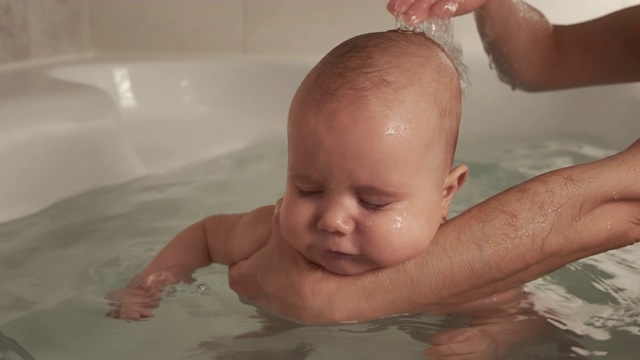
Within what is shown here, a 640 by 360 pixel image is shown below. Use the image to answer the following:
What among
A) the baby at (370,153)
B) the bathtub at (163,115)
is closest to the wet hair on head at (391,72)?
the baby at (370,153)

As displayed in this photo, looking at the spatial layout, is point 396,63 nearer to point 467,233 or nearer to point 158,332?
point 467,233

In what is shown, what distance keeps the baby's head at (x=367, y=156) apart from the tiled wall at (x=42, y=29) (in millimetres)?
1090

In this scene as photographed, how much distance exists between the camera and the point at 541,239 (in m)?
1.02

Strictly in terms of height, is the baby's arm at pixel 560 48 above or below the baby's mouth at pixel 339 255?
above

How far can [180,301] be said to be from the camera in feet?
3.70

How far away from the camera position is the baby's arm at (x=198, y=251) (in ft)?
3.70

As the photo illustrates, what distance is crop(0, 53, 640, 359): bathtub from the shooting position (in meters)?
1.07

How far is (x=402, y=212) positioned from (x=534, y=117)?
1126mm

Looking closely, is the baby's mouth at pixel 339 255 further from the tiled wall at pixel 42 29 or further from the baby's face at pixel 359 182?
the tiled wall at pixel 42 29

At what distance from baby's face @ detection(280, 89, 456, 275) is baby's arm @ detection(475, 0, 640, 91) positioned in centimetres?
63

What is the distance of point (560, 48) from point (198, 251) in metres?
0.79

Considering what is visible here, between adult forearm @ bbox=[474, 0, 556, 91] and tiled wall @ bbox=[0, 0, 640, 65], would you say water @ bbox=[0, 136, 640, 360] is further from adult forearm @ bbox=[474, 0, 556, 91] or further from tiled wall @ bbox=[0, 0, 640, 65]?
tiled wall @ bbox=[0, 0, 640, 65]

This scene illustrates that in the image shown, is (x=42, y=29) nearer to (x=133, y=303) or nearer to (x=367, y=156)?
(x=133, y=303)

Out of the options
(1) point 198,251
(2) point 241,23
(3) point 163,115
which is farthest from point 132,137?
(1) point 198,251
